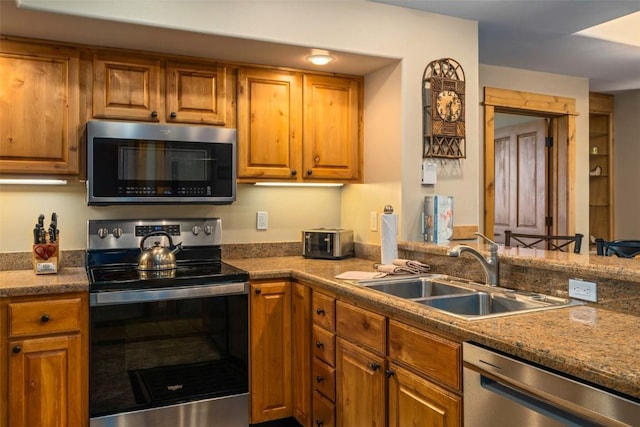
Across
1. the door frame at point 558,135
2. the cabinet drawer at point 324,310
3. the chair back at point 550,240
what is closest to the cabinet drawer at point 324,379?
the cabinet drawer at point 324,310

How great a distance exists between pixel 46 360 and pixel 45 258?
1.69ft

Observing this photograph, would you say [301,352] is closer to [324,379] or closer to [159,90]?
[324,379]

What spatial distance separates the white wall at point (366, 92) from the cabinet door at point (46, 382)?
2.43 feet

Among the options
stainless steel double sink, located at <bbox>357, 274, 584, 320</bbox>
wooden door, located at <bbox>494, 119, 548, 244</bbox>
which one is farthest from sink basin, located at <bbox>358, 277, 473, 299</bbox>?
wooden door, located at <bbox>494, 119, 548, 244</bbox>

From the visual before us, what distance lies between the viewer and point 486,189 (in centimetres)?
404

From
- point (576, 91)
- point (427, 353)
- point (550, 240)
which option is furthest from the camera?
point (576, 91)

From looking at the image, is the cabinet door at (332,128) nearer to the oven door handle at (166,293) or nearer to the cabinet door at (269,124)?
the cabinet door at (269,124)

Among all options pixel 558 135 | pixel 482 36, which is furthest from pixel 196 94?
pixel 558 135

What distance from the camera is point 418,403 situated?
1745 mm

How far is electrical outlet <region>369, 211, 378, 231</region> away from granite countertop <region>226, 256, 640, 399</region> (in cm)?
104

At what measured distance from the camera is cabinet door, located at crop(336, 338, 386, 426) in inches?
78.4

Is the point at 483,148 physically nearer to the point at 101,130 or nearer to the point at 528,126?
the point at 528,126

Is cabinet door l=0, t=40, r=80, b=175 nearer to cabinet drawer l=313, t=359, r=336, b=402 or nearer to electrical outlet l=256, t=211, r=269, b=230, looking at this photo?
electrical outlet l=256, t=211, r=269, b=230

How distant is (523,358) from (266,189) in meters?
2.23
